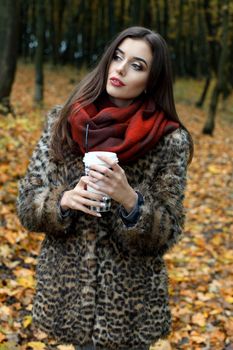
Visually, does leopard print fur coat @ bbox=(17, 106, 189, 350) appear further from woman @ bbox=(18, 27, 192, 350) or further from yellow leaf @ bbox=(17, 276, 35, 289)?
yellow leaf @ bbox=(17, 276, 35, 289)

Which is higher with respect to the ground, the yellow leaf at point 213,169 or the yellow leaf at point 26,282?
the yellow leaf at point 26,282

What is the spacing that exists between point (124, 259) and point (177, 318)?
2.66m

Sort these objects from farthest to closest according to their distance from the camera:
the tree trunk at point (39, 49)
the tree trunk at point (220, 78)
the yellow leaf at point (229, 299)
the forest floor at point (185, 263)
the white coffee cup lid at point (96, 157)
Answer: the tree trunk at point (220, 78)
the tree trunk at point (39, 49)
the yellow leaf at point (229, 299)
the forest floor at point (185, 263)
the white coffee cup lid at point (96, 157)

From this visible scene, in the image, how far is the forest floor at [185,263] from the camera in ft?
14.5

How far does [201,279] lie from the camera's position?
18.9 feet

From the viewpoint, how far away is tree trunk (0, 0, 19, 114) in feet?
31.3

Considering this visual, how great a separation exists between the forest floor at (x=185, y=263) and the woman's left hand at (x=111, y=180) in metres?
2.09

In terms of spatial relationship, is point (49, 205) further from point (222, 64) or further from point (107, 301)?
point (222, 64)

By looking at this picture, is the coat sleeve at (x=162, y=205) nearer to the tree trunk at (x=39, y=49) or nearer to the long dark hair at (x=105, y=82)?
the long dark hair at (x=105, y=82)

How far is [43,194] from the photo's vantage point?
2414mm

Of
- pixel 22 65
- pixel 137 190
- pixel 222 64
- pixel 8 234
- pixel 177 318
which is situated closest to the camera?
pixel 137 190

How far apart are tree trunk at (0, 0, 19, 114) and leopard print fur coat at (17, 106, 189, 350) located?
7.59 metres

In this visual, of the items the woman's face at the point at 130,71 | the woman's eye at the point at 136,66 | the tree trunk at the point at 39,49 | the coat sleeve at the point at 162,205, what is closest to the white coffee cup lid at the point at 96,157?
the coat sleeve at the point at 162,205

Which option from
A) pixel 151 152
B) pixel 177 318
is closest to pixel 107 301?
pixel 151 152
